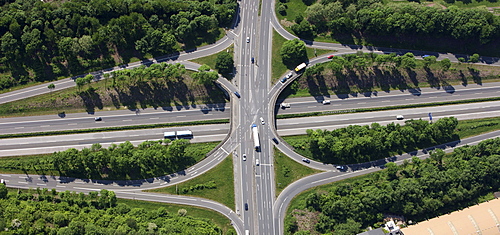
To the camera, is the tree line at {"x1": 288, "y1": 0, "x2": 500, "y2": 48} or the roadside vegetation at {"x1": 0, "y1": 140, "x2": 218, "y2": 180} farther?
the tree line at {"x1": 288, "y1": 0, "x2": 500, "y2": 48}

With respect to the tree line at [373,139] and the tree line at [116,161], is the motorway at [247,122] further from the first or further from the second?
the tree line at [373,139]

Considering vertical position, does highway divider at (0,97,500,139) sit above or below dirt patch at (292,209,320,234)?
above

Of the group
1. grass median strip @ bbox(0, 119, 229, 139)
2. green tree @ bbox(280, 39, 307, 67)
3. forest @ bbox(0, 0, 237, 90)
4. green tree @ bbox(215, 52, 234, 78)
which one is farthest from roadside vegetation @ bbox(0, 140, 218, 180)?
green tree @ bbox(280, 39, 307, 67)

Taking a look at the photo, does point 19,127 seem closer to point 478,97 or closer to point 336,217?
point 336,217

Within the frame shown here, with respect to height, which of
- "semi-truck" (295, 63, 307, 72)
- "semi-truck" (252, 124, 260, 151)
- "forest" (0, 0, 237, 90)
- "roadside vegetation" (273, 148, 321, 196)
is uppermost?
"forest" (0, 0, 237, 90)

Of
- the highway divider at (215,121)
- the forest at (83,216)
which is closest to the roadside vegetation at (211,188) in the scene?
the forest at (83,216)

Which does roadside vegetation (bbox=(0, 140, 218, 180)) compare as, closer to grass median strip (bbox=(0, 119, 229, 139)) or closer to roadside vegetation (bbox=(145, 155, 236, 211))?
roadside vegetation (bbox=(145, 155, 236, 211))

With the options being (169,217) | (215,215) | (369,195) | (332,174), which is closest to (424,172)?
(369,195)

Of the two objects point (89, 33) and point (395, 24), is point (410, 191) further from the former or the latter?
point (89, 33)
